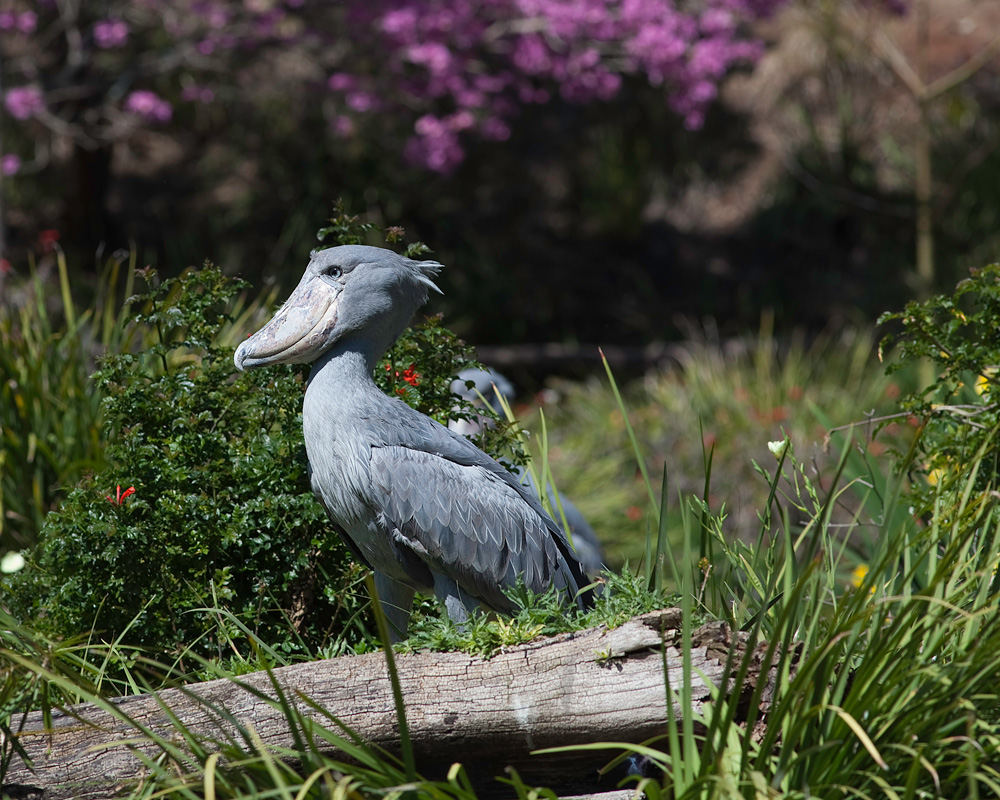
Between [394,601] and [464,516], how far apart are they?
1.39 ft

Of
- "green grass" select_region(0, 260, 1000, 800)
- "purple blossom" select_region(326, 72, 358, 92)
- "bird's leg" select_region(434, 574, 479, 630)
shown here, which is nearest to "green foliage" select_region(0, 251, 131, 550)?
"green grass" select_region(0, 260, 1000, 800)

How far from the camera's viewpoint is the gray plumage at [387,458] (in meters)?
2.47

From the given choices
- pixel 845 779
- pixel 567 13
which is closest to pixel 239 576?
pixel 845 779

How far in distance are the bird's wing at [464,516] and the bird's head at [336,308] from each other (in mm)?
291

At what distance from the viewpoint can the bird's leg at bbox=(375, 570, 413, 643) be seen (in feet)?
9.12

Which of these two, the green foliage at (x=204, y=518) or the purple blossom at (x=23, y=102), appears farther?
the purple blossom at (x=23, y=102)

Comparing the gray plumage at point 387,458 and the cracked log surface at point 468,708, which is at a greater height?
the gray plumage at point 387,458

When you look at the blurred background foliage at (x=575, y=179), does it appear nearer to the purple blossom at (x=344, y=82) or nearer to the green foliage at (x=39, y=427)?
the purple blossom at (x=344, y=82)

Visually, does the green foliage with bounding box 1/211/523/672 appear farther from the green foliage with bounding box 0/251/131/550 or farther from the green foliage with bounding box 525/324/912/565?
the green foliage with bounding box 525/324/912/565

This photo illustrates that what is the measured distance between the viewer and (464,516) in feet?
8.34

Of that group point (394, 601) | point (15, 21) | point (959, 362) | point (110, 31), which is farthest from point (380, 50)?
point (394, 601)

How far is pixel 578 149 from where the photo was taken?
12.0 m

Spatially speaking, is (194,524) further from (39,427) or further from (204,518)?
(39,427)

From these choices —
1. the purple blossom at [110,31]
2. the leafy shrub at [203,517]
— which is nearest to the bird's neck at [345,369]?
the leafy shrub at [203,517]
